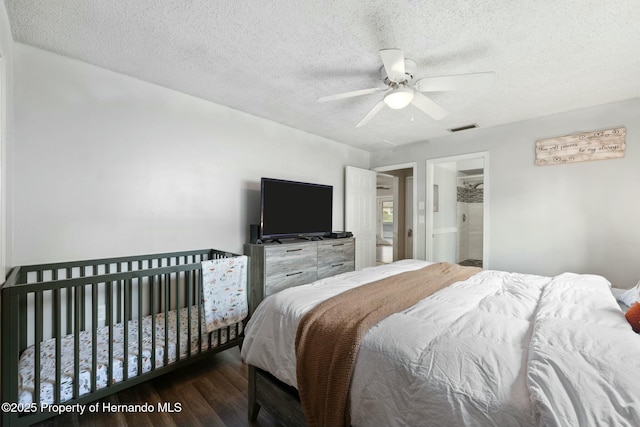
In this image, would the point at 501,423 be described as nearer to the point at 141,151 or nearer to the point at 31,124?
the point at 141,151

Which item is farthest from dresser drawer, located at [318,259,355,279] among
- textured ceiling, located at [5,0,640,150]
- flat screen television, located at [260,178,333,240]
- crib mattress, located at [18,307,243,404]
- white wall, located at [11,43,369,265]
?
textured ceiling, located at [5,0,640,150]

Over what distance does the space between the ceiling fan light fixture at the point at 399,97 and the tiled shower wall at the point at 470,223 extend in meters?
4.07

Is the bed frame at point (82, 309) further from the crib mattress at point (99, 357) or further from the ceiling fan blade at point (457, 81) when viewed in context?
the ceiling fan blade at point (457, 81)

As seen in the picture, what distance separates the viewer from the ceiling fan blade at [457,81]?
174 cm

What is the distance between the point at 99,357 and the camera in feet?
5.78

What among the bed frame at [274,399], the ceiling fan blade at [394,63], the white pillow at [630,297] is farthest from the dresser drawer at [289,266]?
the white pillow at [630,297]

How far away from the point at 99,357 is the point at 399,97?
273cm

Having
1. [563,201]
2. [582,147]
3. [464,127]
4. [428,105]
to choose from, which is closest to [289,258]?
[428,105]

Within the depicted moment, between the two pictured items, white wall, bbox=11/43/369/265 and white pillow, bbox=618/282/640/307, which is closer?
white pillow, bbox=618/282/640/307

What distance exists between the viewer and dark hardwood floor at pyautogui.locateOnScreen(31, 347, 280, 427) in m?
1.64

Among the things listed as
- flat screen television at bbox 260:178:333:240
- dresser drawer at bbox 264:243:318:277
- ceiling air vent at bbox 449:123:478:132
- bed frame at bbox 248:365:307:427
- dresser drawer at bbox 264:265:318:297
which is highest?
ceiling air vent at bbox 449:123:478:132

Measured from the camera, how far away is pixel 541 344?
99 cm

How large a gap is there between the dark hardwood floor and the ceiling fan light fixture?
2.33 metres

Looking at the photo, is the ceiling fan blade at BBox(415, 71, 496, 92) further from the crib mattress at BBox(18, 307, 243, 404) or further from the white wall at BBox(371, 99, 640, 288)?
the crib mattress at BBox(18, 307, 243, 404)
